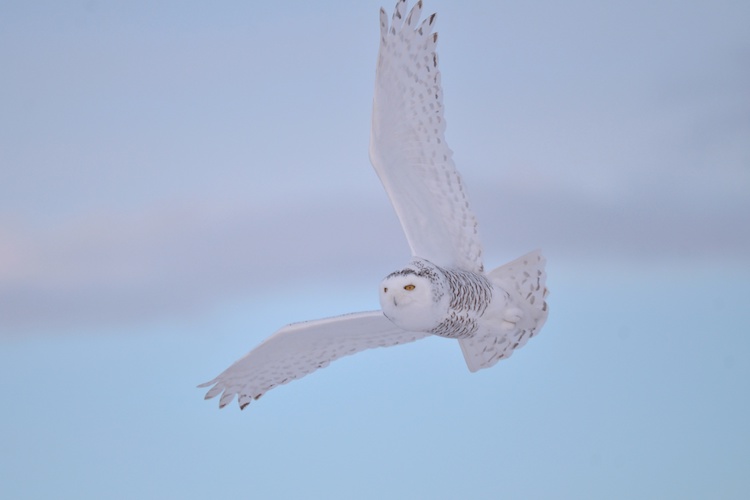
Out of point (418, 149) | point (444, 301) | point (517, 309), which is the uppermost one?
point (418, 149)

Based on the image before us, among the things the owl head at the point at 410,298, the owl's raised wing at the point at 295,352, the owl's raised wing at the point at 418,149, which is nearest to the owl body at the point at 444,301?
the owl head at the point at 410,298

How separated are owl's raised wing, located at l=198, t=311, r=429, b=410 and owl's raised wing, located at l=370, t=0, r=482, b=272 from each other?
0.61m

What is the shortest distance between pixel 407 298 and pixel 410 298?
2cm

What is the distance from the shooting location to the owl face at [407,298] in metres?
6.32

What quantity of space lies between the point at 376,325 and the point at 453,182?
104cm

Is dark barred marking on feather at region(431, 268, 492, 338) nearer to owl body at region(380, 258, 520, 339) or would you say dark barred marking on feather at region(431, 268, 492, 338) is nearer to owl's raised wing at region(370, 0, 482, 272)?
owl body at region(380, 258, 520, 339)

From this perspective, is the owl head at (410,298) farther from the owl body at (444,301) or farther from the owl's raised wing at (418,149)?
the owl's raised wing at (418,149)

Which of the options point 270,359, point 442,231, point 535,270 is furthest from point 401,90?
point 270,359

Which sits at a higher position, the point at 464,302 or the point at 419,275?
the point at 419,275

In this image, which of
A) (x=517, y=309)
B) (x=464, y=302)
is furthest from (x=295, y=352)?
(x=517, y=309)

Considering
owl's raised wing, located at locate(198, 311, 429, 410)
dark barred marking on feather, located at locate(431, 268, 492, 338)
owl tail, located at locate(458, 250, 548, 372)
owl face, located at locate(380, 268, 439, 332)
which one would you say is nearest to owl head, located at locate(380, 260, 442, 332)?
owl face, located at locate(380, 268, 439, 332)

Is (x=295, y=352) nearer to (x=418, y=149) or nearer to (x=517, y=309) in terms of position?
(x=517, y=309)

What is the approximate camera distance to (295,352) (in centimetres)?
735

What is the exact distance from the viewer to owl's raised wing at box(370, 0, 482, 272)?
666 centimetres
